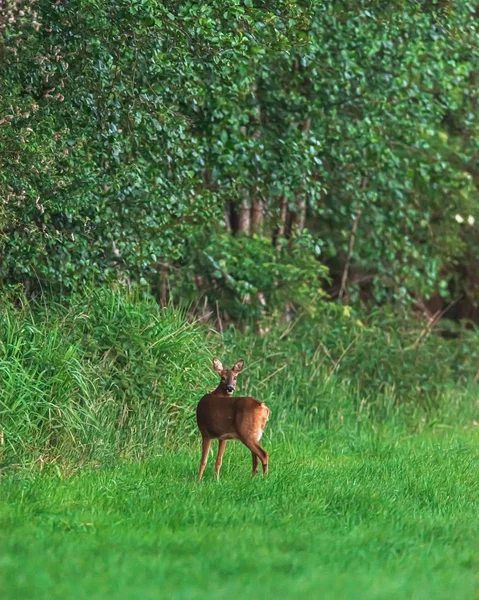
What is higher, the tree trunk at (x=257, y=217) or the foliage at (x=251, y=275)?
the tree trunk at (x=257, y=217)

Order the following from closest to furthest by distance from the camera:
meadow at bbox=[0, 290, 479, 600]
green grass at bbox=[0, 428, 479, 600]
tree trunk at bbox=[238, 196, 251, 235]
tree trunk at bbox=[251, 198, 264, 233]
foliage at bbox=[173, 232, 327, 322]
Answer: green grass at bbox=[0, 428, 479, 600], meadow at bbox=[0, 290, 479, 600], foliage at bbox=[173, 232, 327, 322], tree trunk at bbox=[238, 196, 251, 235], tree trunk at bbox=[251, 198, 264, 233]

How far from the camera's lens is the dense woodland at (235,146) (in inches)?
410

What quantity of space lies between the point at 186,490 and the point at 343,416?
17.1 ft

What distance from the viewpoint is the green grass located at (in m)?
5.57

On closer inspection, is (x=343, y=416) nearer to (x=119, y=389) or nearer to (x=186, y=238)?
(x=186, y=238)

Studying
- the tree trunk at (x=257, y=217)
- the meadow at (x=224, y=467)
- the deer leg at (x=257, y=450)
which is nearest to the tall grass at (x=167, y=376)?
the meadow at (x=224, y=467)

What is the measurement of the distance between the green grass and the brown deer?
221 mm

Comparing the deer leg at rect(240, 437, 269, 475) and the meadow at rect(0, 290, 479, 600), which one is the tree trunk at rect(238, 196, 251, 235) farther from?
the deer leg at rect(240, 437, 269, 475)

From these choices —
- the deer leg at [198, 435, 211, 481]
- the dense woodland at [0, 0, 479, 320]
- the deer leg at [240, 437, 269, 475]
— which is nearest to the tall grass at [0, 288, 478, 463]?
the dense woodland at [0, 0, 479, 320]

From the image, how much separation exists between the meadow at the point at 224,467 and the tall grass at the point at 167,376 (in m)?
0.02

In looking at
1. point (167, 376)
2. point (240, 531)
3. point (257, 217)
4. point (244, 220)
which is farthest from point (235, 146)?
point (240, 531)

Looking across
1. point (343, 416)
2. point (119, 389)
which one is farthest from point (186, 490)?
point (343, 416)

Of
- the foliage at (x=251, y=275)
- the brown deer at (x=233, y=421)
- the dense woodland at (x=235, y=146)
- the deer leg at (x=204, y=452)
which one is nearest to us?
the brown deer at (x=233, y=421)

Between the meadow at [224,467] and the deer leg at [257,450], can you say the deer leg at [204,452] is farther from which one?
the deer leg at [257,450]
